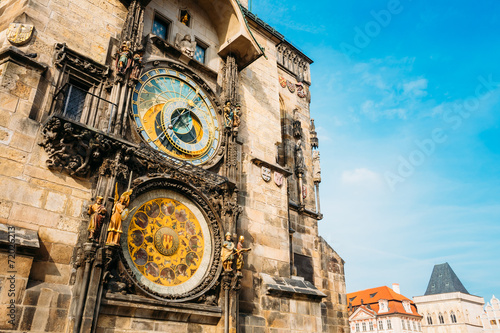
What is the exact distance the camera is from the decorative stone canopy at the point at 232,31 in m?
12.4

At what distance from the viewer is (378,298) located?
58.8 m

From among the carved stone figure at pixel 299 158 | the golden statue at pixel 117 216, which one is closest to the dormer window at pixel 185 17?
the golden statue at pixel 117 216

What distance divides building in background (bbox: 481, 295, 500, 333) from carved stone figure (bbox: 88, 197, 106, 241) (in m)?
87.6

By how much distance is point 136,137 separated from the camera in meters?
9.31

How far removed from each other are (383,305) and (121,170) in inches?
2284

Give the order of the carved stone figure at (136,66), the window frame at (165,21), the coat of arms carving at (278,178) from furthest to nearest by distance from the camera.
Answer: the coat of arms carving at (278,178), the window frame at (165,21), the carved stone figure at (136,66)

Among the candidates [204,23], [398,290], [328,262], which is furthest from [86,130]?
[398,290]

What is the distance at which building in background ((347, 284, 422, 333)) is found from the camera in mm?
55656

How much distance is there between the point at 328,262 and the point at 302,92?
8724mm

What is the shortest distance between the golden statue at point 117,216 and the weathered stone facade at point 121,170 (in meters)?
0.12

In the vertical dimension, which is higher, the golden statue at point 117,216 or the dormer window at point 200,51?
the dormer window at point 200,51

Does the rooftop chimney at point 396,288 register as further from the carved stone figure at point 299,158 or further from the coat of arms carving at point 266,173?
the coat of arms carving at point 266,173

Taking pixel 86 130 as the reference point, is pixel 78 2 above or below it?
A: above

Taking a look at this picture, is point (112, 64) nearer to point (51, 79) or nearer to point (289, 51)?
point (51, 79)
